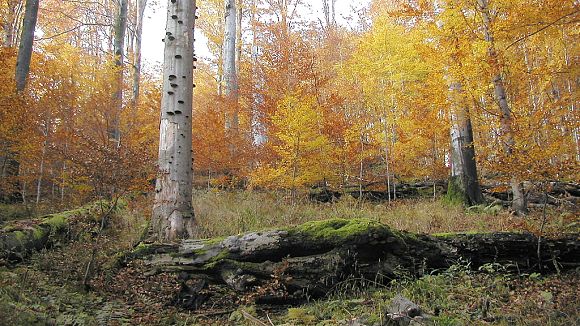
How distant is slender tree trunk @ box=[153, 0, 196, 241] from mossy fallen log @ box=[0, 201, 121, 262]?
0.82 m

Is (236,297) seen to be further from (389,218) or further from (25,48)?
(25,48)

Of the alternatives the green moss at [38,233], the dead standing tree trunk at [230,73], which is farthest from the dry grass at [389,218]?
the dead standing tree trunk at [230,73]

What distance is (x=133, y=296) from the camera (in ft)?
13.2

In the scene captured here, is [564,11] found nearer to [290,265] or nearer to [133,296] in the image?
[290,265]

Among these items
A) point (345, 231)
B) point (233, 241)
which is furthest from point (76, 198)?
point (345, 231)

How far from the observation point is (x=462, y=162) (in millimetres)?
9430

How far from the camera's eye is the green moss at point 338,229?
14.6ft

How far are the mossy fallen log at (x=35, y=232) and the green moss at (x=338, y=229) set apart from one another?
252 cm

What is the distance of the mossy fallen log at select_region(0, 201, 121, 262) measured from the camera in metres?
4.75

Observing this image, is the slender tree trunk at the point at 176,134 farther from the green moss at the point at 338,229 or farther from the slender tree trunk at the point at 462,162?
the slender tree trunk at the point at 462,162

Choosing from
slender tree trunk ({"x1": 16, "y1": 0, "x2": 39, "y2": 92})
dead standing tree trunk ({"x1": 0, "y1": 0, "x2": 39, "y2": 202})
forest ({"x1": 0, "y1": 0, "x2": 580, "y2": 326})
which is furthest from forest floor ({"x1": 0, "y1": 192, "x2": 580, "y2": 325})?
slender tree trunk ({"x1": 16, "y1": 0, "x2": 39, "y2": 92})

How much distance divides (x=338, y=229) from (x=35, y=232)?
14.3 ft

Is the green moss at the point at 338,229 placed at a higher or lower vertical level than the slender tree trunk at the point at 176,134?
lower

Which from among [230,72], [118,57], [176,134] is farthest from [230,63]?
[176,134]
